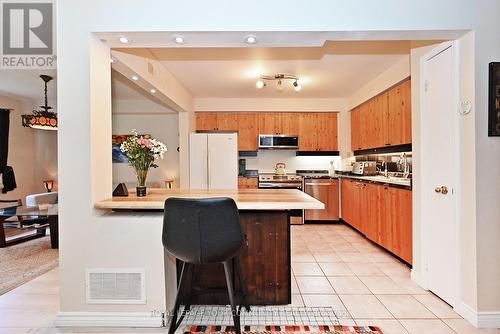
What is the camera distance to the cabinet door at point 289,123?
572 cm

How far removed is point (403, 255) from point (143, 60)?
3501mm

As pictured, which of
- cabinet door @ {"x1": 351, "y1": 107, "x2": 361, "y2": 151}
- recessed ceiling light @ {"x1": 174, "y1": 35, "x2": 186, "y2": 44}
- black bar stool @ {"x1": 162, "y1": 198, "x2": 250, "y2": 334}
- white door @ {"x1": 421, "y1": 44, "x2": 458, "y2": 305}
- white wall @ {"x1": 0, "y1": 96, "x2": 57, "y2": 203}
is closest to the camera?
black bar stool @ {"x1": 162, "y1": 198, "x2": 250, "y2": 334}

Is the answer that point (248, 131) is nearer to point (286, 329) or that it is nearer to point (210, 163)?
point (210, 163)

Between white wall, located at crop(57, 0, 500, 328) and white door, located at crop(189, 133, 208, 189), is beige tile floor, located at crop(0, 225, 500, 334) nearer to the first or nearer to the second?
white wall, located at crop(57, 0, 500, 328)

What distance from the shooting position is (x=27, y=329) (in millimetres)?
2055

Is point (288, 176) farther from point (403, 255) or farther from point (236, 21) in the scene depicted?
point (236, 21)

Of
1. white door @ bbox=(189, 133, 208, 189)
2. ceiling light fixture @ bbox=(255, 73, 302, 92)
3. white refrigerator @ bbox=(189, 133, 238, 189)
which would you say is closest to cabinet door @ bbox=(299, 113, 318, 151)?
ceiling light fixture @ bbox=(255, 73, 302, 92)

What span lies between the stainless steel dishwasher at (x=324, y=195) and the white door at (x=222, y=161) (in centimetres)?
142

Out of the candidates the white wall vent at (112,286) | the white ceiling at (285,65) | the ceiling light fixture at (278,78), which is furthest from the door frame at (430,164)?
the white wall vent at (112,286)

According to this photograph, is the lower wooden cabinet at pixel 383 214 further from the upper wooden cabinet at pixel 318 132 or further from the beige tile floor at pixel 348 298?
the upper wooden cabinet at pixel 318 132

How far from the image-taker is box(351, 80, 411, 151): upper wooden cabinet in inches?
141

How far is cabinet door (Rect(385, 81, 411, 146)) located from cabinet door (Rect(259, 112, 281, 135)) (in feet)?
7.18

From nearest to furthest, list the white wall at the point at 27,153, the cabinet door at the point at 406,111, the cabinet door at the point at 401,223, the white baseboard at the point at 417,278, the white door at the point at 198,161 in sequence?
the white baseboard at the point at 417,278 → the cabinet door at the point at 401,223 → the cabinet door at the point at 406,111 → the white door at the point at 198,161 → the white wall at the point at 27,153

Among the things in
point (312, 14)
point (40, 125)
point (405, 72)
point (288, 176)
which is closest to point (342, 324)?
point (312, 14)
